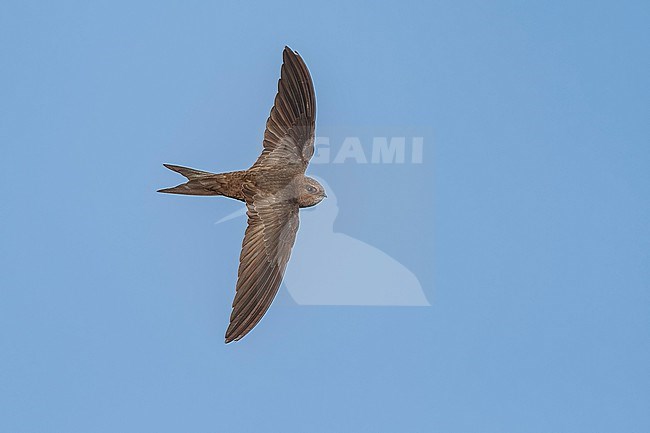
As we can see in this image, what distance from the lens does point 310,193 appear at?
221cm

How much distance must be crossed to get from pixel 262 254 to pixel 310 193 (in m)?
0.15

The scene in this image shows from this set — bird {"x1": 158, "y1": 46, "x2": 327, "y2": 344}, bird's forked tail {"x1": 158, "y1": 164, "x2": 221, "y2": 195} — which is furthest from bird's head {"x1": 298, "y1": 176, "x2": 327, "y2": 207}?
bird's forked tail {"x1": 158, "y1": 164, "x2": 221, "y2": 195}

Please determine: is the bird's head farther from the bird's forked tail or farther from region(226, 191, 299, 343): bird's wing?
the bird's forked tail

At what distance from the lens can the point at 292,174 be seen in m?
2.23

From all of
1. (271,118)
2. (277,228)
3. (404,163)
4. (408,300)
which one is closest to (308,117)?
(271,118)

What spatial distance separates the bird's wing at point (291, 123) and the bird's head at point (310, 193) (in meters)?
0.04

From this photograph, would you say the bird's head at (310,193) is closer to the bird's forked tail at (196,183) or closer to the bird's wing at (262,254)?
the bird's wing at (262,254)

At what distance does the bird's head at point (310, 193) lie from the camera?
Answer: 2.21 metres

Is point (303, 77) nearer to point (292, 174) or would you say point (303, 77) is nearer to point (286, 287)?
point (292, 174)

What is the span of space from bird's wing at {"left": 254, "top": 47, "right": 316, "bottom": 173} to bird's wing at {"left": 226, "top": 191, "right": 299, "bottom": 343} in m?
0.09

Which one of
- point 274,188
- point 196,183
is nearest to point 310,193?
point 274,188

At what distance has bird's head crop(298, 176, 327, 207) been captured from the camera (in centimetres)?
221

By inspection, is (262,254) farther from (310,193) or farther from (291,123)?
(291,123)

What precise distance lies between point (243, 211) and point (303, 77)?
33 centimetres
